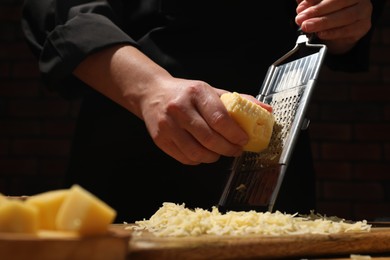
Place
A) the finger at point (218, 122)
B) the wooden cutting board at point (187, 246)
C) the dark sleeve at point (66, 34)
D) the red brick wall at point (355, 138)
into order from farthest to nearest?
the red brick wall at point (355, 138) < the dark sleeve at point (66, 34) < the finger at point (218, 122) < the wooden cutting board at point (187, 246)

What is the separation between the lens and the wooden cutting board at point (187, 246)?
694 mm

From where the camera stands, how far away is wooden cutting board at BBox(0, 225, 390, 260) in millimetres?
694

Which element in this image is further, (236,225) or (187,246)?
(236,225)

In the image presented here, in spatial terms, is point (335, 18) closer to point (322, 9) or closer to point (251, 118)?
point (322, 9)

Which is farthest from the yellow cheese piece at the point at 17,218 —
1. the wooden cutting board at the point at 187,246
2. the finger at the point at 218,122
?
the finger at the point at 218,122

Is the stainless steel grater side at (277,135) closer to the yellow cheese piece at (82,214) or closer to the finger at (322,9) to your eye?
the finger at (322,9)

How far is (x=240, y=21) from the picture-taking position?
1697 mm

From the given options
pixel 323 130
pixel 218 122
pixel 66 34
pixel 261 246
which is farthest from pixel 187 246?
pixel 323 130

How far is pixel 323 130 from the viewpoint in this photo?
3188 mm

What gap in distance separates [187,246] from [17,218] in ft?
0.91

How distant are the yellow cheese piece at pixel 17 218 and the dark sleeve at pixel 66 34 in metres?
0.73

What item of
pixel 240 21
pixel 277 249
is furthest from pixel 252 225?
pixel 240 21

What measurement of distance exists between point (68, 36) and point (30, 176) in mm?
1917

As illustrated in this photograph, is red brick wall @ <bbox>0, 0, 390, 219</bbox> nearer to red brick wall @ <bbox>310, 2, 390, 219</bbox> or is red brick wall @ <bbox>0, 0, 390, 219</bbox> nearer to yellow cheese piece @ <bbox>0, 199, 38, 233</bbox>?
red brick wall @ <bbox>310, 2, 390, 219</bbox>
